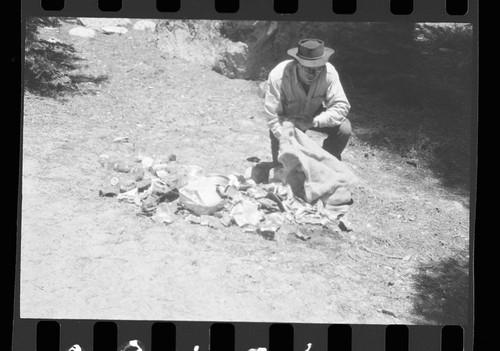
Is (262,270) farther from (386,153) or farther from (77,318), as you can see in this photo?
(386,153)

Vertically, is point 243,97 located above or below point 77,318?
above

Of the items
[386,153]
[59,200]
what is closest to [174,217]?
[59,200]

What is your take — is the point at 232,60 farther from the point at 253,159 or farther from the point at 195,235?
the point at 195,235

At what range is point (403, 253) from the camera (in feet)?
19.1

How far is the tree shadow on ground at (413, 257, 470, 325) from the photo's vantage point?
557 cm

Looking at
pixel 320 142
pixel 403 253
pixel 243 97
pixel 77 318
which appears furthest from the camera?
pixel 243 97

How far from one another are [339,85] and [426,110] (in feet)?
2.90

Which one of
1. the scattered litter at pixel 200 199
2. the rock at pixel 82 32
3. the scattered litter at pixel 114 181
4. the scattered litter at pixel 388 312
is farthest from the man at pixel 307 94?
the rock at pixel 82 32

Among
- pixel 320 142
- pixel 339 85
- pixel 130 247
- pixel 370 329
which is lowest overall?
pixel 370 329

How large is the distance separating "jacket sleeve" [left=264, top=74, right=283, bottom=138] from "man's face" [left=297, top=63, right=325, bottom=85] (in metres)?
0.16

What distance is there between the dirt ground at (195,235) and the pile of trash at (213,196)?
0.08m

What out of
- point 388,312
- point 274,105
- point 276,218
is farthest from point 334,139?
point 388,312

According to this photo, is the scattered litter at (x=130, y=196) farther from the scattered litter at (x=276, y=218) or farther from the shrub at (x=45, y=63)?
the shrub at (x=45, y=63)

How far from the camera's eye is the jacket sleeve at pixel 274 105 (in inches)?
237
